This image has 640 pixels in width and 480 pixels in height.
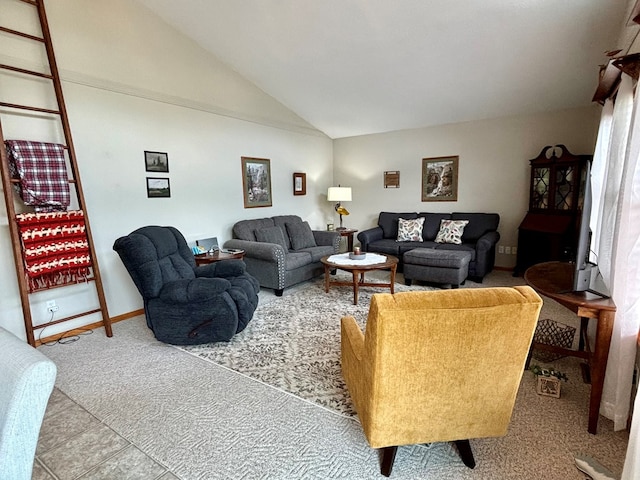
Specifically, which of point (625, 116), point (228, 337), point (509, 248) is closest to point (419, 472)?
point (228, 337)

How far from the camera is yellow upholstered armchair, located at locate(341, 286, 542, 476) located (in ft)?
3.94

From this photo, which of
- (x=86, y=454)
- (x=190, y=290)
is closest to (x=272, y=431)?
(x=86, y=454)

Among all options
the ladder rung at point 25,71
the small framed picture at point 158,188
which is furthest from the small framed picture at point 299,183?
the ladder rung at point 25,71

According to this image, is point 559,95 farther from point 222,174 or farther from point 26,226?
point 26,226

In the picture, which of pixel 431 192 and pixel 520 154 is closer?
pixel 520 154

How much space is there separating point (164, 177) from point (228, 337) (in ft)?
6.87

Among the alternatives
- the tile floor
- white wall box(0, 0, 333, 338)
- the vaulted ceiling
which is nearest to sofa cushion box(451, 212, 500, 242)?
the vaulted ceiling

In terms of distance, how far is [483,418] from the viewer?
146 cm

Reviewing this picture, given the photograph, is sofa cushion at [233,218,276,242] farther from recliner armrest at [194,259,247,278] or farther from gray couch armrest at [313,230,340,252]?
recliner armrest at [194,259,247,278]

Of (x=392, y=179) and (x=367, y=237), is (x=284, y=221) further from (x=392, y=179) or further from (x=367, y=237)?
(x=392, y=179)

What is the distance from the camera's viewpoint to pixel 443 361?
50.9 inches

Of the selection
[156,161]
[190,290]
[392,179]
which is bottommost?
[190,290]

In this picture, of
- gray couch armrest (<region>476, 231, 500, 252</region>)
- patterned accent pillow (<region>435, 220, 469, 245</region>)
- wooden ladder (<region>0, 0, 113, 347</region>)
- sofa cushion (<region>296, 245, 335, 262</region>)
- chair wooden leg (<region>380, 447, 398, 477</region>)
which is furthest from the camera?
patterned accent pillow (<region>435, 220, 469, 245</region>)

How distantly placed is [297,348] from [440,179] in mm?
3965
